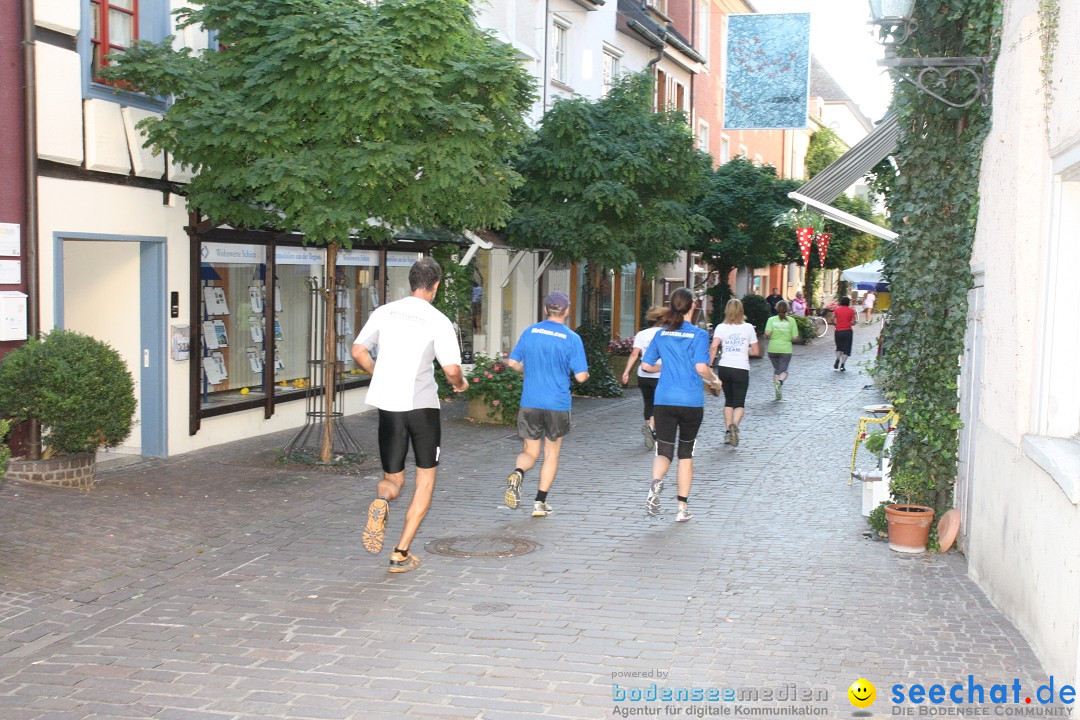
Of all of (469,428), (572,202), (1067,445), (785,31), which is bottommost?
(469,428)

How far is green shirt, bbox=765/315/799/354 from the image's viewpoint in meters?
18.8

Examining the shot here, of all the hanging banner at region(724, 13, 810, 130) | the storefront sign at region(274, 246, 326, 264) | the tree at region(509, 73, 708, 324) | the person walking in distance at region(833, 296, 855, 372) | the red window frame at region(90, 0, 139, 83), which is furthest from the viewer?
the person walking in distance at region(833, 296, 855, 372)

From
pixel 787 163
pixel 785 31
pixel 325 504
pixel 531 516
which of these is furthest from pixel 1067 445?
pixel 787 163

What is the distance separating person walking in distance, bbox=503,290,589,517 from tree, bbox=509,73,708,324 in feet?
27.4

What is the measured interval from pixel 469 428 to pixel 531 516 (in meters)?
5.79

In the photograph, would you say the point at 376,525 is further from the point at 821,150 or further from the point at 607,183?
the point at 821,150

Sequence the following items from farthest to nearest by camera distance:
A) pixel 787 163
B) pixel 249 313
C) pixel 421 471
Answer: pixel 787 163 < pixel 249 313 < pixel 421 471

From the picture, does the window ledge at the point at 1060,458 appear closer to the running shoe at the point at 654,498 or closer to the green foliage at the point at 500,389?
the running shoe at the point at 654,498

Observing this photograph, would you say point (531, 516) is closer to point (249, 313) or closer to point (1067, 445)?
point (1067, 445)

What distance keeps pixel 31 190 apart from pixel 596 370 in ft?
37.6

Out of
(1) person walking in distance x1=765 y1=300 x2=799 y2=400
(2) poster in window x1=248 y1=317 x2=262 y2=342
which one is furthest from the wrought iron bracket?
(1) person walking in distance x1=765 y1=300 x2=799 y2=400

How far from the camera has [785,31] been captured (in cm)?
2103

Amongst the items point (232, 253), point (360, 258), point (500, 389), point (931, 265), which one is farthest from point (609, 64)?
point (931, 265)

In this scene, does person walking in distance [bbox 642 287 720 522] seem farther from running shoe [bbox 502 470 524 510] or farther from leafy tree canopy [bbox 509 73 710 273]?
leafy tree canopy [bbox 509 73 710 273]
